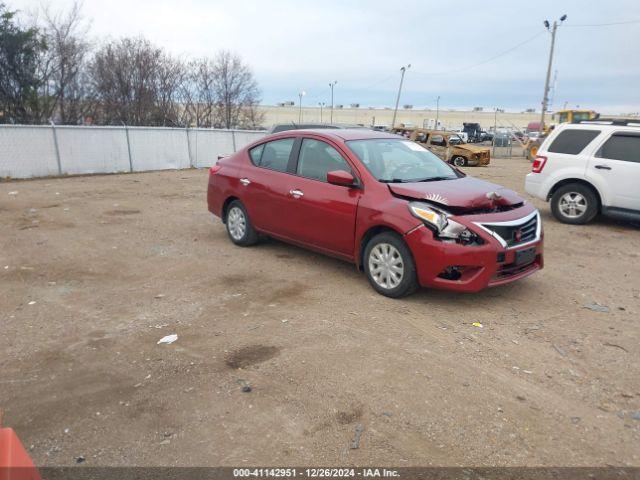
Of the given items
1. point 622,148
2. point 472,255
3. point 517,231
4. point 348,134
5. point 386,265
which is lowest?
point 386,265

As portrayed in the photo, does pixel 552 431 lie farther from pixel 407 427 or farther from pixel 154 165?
pixel 154 165

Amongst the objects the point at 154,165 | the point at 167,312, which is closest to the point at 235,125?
the point at 154,165

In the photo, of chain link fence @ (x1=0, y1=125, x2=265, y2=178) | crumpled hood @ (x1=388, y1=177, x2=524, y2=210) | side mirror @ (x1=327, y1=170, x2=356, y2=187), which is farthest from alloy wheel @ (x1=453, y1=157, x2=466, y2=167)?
side mirror @ (x1=327, y1=170, x2=356, y2=187)

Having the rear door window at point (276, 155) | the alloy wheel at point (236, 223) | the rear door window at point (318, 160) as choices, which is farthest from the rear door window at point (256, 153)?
the rear door window at point (318, 160)

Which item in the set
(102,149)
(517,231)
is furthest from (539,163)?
(102,149)

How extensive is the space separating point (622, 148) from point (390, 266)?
6026 millimetres

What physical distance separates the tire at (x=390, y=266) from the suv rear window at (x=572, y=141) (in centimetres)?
582

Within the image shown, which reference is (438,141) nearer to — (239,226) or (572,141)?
(572,141)

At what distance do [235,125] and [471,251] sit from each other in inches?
1450

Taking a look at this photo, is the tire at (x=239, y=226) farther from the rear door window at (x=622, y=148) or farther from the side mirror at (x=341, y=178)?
the rear door window at (x=622, y=148)

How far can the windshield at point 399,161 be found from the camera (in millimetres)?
5484

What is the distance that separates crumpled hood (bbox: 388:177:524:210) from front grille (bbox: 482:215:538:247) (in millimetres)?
258

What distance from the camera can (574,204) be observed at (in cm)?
916

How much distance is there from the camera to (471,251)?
4.62 metres
